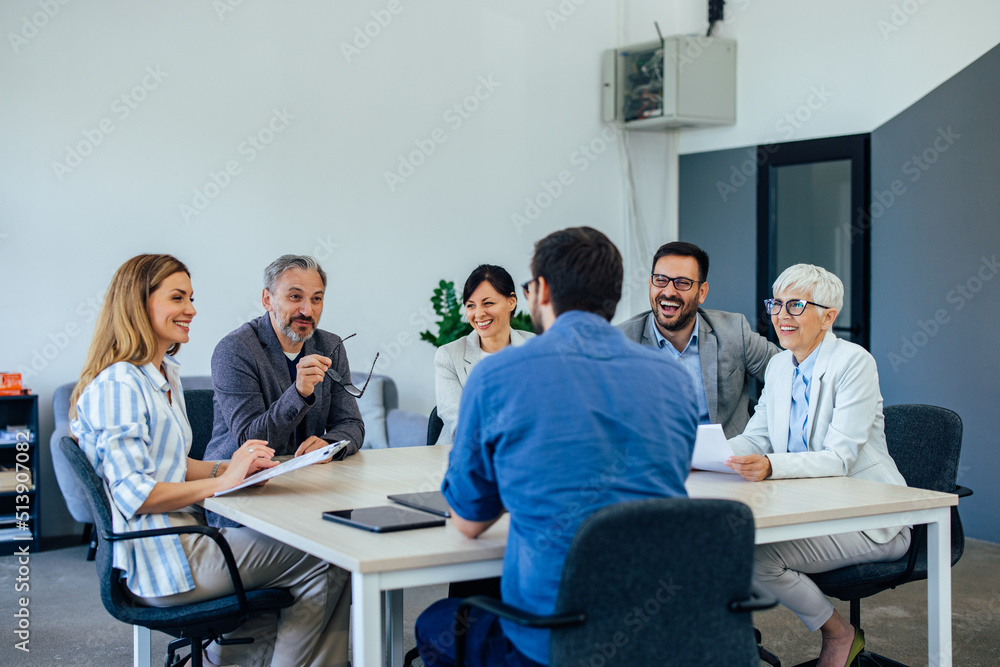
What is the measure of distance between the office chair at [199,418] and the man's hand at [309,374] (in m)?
0.89

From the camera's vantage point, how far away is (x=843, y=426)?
260cm

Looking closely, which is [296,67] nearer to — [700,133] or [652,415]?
[700,133]

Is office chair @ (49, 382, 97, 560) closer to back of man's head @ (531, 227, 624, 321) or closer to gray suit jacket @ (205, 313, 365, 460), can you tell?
gray suit jacket @ (205, 313, 365, 460)

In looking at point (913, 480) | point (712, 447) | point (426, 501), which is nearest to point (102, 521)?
point (426, 501)

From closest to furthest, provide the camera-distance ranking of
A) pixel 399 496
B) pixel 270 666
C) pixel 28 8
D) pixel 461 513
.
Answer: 1. pixel 461 513
2. pixel 399 496
3. pixel 270 666
4. pixel 28 8

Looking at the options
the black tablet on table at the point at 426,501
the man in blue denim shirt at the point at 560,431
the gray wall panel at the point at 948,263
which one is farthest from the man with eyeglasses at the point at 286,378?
the gray wall panel at the point at 948,263

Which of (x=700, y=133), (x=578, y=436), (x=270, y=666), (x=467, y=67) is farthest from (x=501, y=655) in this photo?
(x=700, y=133)

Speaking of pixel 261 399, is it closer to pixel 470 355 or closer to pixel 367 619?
pixel 470 355

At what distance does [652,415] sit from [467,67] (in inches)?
A: 197

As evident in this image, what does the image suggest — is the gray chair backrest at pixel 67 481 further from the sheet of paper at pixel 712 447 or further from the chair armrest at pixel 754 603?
the chair armrest at pixel 754 603

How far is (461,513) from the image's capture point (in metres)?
1.79

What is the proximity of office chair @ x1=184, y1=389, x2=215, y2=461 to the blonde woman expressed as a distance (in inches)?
44.5

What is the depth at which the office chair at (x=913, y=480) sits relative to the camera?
2523mm

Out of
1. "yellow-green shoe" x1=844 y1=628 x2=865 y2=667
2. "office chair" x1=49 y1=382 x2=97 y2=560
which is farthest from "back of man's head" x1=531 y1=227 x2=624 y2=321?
"office chair" x1=49 y1=382 x2=97 y2=560
